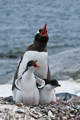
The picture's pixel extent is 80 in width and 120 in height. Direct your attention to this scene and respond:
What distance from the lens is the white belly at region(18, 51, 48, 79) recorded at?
588cm

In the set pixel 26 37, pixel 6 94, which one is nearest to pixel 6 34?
pixel 26 37

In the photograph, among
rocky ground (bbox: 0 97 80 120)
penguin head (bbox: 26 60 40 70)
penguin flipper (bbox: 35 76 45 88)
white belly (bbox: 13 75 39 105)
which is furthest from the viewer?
penguin flipper (bbox: 35 76 45 88)

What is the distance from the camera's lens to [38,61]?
19.4 feet

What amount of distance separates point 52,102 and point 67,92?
219 centimetres

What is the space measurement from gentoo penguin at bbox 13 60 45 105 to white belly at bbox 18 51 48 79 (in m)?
0.31

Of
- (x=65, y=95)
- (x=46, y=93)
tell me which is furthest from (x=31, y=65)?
(x=65, y=95)

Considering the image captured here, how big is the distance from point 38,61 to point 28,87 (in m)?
0.59

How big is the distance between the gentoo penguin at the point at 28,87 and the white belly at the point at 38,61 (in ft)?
1.01

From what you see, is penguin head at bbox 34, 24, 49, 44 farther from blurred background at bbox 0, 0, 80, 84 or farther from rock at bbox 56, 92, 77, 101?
blurred background at bbox 0, 0, 80, 84

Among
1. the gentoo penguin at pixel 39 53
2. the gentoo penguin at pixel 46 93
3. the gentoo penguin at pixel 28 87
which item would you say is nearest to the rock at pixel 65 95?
the gentoo penguin at pixel 46 93

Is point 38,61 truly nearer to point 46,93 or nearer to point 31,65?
point 31,65

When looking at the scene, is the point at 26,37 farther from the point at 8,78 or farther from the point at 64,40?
the point at 8,78

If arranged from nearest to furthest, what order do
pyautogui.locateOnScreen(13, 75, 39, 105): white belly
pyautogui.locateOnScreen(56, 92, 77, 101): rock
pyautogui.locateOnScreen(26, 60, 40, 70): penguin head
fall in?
pyautogui.locateOnScreen(26, 60, 40, 70): penguin head, pyautogui.locateOnScreen(13, 75, 39, 105): white belly, pyautogui.locateOnScreen(56, 92, 77, 101): rock

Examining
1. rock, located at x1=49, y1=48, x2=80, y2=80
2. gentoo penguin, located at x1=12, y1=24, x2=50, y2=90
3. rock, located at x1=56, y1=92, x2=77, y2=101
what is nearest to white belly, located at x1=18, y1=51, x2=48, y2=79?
gentoo penguin, located at x1=12, y1=24, x2=50, y2=90
